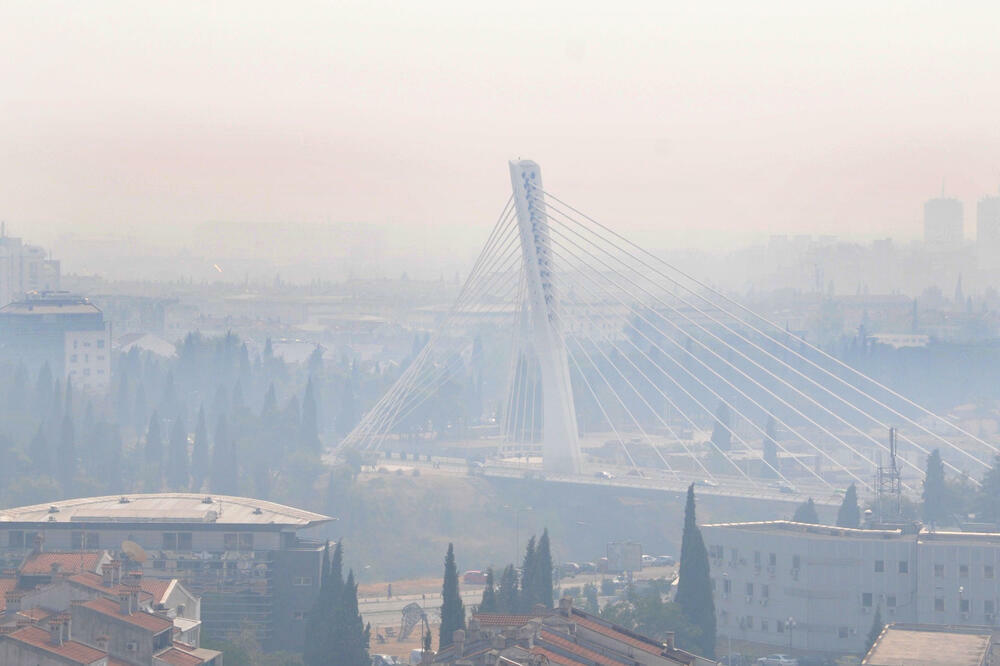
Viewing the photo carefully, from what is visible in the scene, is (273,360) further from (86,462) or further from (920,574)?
(920,574)

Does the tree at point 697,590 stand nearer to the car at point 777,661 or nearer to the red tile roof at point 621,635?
the car at point 777,661

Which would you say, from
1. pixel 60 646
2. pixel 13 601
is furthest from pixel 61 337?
pixel 60 646

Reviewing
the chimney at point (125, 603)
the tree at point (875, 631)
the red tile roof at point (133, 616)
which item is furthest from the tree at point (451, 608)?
the tree at point (875, 631)

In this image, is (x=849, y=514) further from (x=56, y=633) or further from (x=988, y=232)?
(x=988, y=232)

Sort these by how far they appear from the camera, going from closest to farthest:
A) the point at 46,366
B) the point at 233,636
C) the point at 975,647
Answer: the point at 975,647, the point at 233,636, the point at 46,366

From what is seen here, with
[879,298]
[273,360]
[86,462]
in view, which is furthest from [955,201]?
[86,462]

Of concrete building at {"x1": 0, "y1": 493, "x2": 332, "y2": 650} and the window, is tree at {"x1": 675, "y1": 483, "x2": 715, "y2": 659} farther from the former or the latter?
the window
